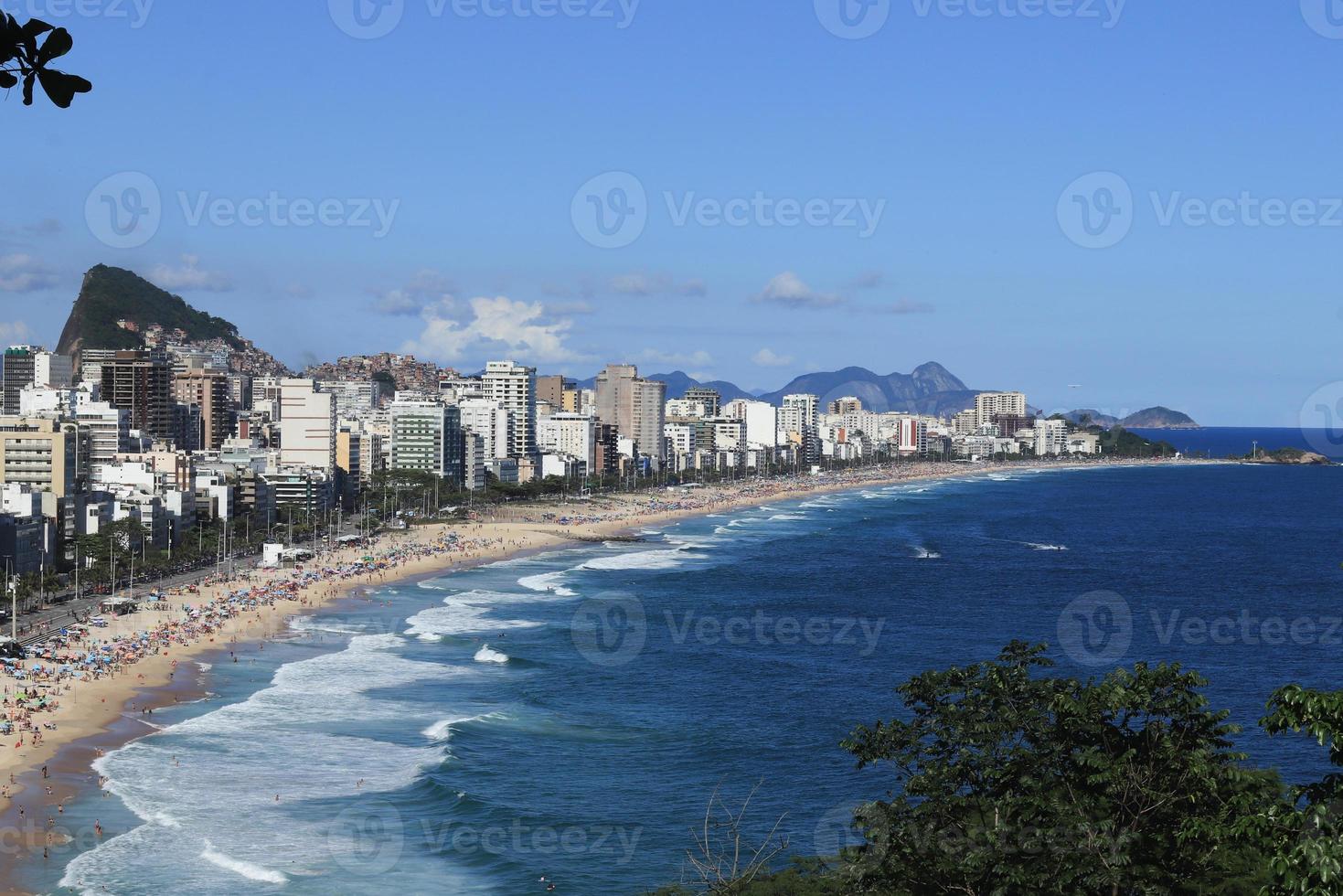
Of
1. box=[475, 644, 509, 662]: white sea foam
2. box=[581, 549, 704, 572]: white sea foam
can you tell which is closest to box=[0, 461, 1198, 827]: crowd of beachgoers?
box=[581, 549, 704, 572]: white sea foam

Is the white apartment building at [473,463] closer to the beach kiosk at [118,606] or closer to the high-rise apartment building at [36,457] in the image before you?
the high-rise apartment building at [36,457]

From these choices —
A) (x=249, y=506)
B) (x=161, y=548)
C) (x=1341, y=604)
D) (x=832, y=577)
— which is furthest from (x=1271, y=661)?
(x=249, y=506)

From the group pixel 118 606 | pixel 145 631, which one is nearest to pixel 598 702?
pixel 145 631

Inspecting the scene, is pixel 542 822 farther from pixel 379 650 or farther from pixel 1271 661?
pixel 1271 661

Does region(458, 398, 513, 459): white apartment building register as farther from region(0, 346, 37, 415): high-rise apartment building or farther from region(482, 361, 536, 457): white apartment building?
region(0, 346, 37, 415): high-rise apartment building

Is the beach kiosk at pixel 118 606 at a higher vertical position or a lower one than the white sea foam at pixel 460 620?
higher

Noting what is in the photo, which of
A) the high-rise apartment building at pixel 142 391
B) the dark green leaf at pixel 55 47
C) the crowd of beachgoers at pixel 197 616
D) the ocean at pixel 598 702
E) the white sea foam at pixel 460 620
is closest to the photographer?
the dark green leaf at pixel 55 47

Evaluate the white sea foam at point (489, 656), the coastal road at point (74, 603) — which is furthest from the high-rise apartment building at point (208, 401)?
the white sea foam at point (489, 656)

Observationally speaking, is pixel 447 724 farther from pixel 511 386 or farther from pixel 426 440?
pixel 511 386
